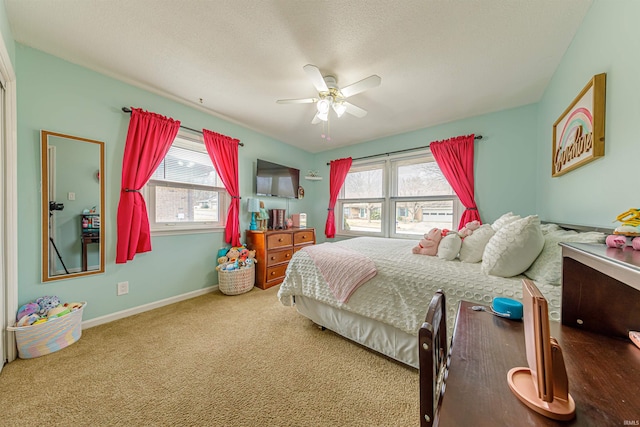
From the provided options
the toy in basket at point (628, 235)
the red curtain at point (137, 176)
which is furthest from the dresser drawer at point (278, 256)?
the toy in basket at point (628, 235)

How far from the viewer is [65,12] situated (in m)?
1.48

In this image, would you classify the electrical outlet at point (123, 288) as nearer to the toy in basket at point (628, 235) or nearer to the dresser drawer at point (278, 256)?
the dresser drawer at point (278, 256)

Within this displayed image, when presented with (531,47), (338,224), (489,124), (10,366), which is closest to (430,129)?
(489,124)

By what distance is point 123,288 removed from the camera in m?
2.22

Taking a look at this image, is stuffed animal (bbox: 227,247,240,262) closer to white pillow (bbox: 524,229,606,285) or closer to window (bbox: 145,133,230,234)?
window (bbox: 145,133,230,234)

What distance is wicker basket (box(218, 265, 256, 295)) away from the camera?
2.79 m

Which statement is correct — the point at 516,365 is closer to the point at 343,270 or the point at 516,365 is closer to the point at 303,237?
the point at 343,270

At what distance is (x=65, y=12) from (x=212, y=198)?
6.37 ft

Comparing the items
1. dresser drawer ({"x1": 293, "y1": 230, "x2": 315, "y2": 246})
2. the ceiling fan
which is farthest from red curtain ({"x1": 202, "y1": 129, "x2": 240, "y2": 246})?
the ceiling fan

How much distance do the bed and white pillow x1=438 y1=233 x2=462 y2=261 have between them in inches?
1.8

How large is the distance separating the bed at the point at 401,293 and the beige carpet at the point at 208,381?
0.15 metres

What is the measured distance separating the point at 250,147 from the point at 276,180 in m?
0.67

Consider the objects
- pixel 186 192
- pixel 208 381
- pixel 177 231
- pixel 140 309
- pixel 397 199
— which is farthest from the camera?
pixel 397 199

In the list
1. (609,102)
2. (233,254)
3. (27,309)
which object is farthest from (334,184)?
(27,309)
